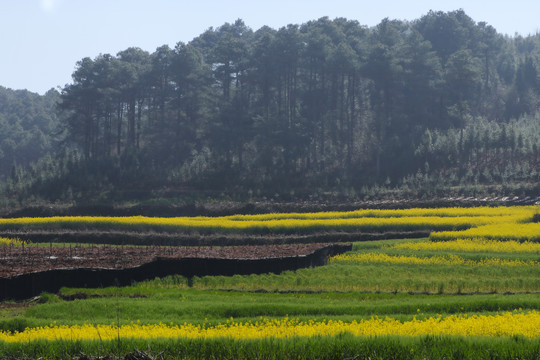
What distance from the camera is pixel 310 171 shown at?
102 meters

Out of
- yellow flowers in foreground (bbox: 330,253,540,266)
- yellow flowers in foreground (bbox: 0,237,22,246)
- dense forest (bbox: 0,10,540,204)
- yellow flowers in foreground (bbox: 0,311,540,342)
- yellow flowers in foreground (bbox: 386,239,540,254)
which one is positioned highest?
dense forest (bbox: 0,10,540,204)

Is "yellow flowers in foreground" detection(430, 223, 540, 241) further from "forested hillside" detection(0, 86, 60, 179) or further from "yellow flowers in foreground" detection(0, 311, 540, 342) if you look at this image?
"forested hillside" detection(0, 86, 60, 179)

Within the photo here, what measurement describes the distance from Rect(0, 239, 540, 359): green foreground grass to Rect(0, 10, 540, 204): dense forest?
4524cm

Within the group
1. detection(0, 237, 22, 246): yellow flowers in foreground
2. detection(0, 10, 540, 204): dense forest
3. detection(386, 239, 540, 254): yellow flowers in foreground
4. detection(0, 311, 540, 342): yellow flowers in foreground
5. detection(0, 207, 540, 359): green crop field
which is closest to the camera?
detection(0, 207, 540, 359): green crop field

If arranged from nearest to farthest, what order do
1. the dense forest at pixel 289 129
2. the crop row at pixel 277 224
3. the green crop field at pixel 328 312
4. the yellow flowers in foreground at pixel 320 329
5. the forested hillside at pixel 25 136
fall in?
1. the green crop field at pixel 328 312
2. the yellow flowers in foreground at pixel 320 329
3. the crop row at pixel 277 224
4. the dense forest at pixel 289 129
5. the forested hillside at pixel 25 136

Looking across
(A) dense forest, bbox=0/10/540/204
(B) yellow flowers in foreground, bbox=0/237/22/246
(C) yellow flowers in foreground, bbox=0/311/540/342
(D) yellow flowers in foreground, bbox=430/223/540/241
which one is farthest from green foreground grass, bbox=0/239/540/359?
(A) dense forest, bbox=0/10/540/204

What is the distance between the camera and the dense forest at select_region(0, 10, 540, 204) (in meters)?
90.2

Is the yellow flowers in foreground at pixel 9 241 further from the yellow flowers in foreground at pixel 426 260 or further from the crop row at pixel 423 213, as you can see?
the yellow flowers in foreground at pixel 426 260

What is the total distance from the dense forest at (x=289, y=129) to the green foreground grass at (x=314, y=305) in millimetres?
45240

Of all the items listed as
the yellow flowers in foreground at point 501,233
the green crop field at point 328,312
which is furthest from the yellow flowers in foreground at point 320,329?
the yellow flowers in foreground at point 501,233

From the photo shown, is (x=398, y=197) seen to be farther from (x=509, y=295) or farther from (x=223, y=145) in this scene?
(x=509, y=295)

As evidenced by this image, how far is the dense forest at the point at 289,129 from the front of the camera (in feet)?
296

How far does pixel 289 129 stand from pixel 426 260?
2364 inches

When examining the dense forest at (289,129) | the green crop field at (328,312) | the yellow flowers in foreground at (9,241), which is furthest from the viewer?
the dense forest at (289,129)
